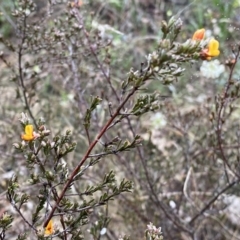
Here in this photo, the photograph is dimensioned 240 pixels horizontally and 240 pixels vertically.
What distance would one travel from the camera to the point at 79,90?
2.48m

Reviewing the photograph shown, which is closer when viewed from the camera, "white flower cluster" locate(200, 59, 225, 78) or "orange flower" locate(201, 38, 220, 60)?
"orange flower" locate(201, 38, 220, 60)

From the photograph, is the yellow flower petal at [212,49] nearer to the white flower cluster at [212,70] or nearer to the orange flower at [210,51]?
the orange flower at [210,51]

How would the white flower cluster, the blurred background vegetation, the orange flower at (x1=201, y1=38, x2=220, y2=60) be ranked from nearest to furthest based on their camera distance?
the orange flower at (x1=201, y1=38, x2=220, y2=60)
the blurred background vegetation
the white flower cluster

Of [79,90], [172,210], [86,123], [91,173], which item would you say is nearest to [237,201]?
[172,210]

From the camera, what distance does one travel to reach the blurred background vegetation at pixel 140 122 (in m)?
2.45

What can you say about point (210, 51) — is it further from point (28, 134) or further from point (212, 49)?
point (28, 134)

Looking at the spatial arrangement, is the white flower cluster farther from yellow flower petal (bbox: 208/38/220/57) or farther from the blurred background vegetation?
yellow flower petal (bbox: 208/38/220/57)

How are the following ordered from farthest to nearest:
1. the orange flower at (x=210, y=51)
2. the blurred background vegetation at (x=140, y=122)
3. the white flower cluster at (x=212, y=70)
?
the white flower cluster at (x=212, y=70) < the blurred background vegetation at (x=140, y=122) < the orange flower at (x=210, y=51)

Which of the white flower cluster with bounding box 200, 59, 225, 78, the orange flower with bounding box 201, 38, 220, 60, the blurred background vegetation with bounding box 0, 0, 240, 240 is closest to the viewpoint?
the orange flower with bounding box 201, 38, 220, 60

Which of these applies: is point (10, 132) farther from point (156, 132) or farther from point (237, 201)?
point (237, 201)

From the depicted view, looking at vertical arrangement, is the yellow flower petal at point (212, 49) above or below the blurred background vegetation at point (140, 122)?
below

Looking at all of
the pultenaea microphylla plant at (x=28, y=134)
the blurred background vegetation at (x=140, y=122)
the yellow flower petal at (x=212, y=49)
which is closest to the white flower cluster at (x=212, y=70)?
the blurred background vegetation at (x=140, y=122)

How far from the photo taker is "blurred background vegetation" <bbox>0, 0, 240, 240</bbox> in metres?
2.45

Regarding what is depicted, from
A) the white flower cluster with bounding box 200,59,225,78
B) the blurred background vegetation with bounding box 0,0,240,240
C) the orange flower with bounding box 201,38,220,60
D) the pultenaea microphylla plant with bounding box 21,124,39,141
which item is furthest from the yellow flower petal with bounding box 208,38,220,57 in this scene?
the white flower cluster with bounding box 200,59,225,78
